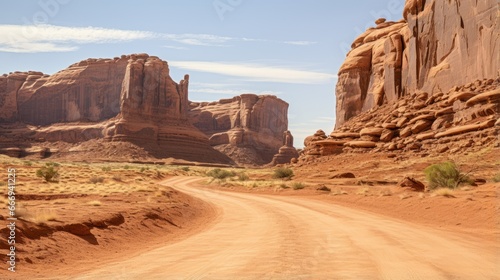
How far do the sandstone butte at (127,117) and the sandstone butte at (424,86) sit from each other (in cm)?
6128

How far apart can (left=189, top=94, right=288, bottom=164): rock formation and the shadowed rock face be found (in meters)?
77.5

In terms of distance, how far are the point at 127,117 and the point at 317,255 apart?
11975 centimetres

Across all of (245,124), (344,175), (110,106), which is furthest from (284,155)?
(344,175)

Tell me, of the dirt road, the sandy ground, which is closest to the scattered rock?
the sandy ground

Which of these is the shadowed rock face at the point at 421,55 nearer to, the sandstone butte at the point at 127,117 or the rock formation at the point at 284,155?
the sandstone butte at the point at 127,117

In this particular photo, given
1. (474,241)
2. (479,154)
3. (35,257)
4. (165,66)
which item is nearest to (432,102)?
(479,154)

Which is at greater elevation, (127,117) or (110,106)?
(110,106)

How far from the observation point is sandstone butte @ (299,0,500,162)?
132 ft

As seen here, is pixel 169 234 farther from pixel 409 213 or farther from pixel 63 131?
pixel 63 131

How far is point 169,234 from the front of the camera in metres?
15.7

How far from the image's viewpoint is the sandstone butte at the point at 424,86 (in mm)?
40125

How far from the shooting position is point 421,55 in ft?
172

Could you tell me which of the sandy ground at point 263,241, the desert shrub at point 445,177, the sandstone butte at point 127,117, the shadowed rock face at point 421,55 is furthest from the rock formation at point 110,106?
the sandy ground at point 263,241

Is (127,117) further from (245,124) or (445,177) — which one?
(445,177)
